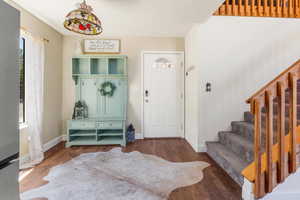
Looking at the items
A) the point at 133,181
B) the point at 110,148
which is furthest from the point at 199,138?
the point at 110,148

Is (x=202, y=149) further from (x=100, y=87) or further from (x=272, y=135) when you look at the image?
(x=100, y=87)

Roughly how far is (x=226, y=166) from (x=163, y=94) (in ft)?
6.81

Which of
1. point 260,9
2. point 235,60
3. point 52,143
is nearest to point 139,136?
point 52,143

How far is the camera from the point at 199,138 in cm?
291

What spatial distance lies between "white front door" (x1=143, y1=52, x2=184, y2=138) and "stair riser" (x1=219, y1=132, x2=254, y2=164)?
118 cm

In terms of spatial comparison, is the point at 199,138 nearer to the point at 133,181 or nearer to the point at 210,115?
the point at 210,115

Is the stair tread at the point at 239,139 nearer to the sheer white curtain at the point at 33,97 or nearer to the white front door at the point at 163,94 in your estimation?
the white front door at the point at 163,94

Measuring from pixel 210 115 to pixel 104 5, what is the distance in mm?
2529

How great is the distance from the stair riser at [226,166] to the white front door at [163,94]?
46.8 inches

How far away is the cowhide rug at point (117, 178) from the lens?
5.65ft

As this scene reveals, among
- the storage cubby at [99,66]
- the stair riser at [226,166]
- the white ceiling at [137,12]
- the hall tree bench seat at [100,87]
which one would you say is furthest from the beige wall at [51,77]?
the stair riser at [226,166]

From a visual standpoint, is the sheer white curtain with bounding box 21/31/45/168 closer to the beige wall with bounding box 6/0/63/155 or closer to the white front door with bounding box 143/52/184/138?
the beige wall with bounding box 6/0/63/155

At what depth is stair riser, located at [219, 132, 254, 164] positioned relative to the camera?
6.64ft

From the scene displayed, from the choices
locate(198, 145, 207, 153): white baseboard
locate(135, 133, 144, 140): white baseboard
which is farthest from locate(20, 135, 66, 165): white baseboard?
locate(198, 145, 207, 153): white baseboard
